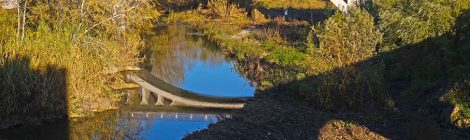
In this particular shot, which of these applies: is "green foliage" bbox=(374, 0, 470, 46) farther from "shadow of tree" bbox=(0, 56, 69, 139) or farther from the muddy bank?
"shadow of tree" bbox=(0, 56, 69, 139)

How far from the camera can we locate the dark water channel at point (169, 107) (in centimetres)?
995

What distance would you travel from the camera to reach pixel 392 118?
10.1 meters

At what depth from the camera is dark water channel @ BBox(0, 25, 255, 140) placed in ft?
32.6

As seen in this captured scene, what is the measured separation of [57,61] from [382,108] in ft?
19.0

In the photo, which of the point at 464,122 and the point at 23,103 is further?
the point at 23,103

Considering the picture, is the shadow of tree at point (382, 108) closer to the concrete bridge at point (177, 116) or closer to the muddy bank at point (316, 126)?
the muddy bank at point (316, 126)

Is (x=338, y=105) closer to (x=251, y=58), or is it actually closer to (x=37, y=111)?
(x=37, y=111)

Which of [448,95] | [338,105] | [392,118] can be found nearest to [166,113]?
[338,105]

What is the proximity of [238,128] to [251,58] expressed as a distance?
302 inches

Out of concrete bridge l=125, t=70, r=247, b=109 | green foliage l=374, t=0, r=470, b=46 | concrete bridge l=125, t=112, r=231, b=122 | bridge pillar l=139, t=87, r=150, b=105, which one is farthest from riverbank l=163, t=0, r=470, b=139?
bridge pillar l=139, t=87, r=150, b=105

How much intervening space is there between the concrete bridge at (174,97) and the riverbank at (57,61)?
769 millimetres

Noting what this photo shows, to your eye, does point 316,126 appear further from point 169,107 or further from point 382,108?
point 169,107

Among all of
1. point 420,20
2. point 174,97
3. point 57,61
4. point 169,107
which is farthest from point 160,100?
point 420,20

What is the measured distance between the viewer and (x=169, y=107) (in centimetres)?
1238
